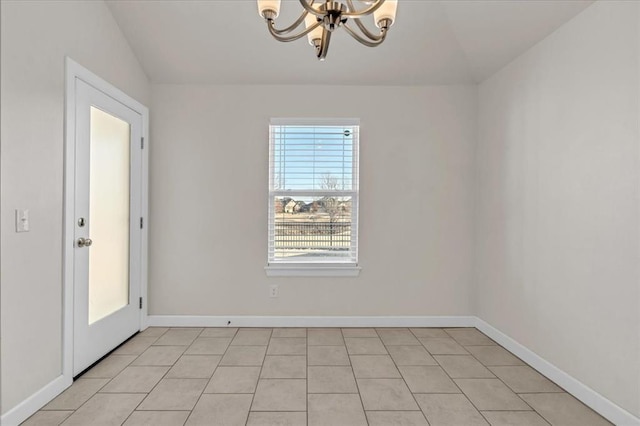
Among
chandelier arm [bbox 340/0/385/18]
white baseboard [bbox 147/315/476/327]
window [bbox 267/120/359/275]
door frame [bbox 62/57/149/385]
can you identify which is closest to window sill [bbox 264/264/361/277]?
window [bbox 267/120/359/275]

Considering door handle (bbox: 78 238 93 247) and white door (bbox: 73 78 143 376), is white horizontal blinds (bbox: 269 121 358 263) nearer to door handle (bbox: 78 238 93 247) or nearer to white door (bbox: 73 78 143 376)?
white door (bbox: 73 78 143 376)

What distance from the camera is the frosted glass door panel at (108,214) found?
8.89ft

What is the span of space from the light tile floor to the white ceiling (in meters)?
2.50

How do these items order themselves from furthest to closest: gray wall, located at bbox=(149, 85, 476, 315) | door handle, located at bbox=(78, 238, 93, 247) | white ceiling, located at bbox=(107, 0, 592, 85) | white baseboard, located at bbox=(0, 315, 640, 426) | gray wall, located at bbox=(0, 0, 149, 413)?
gray wall, located at bbox=(149, 85, 476, 315)
white ceiling, located at bbox=(107, 0, 592, 85)
door handle, located at bbox=(78, 238, 93, 247)
white baseboard, located at bbox=(0, 315, 640, 426)
gray wall, located at bbox=(0, 0, 149, 413)

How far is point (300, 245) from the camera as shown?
3.68 meters

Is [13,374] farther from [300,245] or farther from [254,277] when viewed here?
[300,245]

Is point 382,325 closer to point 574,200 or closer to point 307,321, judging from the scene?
point 307,321

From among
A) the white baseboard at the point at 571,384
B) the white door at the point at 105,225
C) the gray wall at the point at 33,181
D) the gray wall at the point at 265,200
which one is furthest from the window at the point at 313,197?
the gray wall at the point at 33,181

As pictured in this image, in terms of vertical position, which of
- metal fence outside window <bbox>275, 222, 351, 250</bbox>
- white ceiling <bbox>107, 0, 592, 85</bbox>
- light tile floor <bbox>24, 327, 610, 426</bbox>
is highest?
white ceiling <bbox>107, 0, 592, 85</bbox>

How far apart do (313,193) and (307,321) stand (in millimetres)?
1297

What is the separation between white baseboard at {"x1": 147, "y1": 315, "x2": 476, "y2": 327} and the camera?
11.9 feet

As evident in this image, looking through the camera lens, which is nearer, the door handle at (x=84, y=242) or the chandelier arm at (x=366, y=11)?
the chandelier arm at (x=366, y=11)

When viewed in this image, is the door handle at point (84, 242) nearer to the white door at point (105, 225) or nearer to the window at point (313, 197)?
the white door at point (105, 225)

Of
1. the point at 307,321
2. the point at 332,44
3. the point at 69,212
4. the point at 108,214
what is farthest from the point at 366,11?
the point at 307,321
